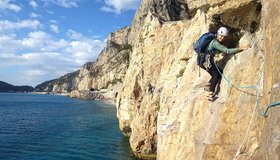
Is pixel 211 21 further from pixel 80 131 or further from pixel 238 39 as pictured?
pixel 80 131

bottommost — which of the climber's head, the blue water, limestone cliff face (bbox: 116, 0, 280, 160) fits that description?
the blue water

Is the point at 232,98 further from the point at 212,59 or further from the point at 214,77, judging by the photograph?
the point at 212,59

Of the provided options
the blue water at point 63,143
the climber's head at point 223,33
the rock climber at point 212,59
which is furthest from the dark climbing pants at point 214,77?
the blue water at point 63,143

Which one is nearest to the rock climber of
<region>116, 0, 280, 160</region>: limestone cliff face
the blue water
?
<region>116, 0, 280, 160</region>: limestone cliff face

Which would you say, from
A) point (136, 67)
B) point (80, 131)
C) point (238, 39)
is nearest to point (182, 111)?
point (238, 39)

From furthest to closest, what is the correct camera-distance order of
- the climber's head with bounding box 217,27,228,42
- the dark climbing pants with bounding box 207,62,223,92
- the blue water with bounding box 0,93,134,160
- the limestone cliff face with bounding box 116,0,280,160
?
the blue water with bounding box 0,93,134,160
the dark climbing pants with bounding box 207,62,223,92
the climber's head with bounding box 217,27,228,42
the limestone cliff face with bounding box 116,0,280,160

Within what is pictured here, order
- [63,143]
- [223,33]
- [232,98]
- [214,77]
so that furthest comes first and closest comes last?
[63,143]
[214,77]
[223,33]
[232,98]

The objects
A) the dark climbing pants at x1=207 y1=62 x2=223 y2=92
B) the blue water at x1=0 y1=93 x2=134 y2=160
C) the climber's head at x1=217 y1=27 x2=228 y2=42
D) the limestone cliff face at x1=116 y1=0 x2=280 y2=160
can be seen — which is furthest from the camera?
the blue water at x1=0 y1=93 x2=134 y2=160

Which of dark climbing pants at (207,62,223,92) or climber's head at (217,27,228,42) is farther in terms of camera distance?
dark climbing pants at (207,62,223,92)

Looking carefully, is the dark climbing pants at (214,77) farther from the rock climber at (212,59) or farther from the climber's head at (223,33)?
the climber's head at (223,33)

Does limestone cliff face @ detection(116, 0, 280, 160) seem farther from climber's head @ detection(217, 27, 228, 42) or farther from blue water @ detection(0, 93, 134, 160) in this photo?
blue water @ detection(0, 93, 134, 160)

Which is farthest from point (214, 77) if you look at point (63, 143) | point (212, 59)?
point (63, 143)

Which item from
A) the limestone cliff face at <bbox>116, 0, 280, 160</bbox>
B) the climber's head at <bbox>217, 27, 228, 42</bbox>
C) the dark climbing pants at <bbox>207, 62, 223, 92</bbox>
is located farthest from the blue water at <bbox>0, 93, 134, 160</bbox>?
the climber's head at <bbox>217, 27, 228, 42</bbox>

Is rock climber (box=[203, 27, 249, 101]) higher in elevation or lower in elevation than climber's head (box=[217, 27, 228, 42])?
lower
